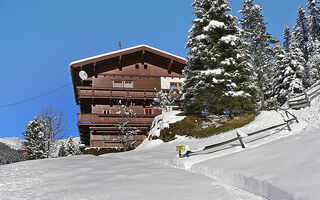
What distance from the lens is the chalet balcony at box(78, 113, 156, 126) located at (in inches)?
1064

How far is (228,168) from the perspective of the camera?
9164 mm

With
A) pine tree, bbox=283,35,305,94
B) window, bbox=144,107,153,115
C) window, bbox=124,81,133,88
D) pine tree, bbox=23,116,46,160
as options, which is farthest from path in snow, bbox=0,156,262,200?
pine tree, bbox=23,116,46,160

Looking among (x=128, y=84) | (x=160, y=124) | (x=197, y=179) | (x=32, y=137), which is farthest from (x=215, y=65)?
(x=32, y=137)

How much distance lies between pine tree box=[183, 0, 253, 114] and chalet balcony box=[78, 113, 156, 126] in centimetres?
714

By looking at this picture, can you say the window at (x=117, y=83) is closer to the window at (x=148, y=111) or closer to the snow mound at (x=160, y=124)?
the window at (x=148, y=111)

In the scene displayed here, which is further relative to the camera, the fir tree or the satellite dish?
the fir tree

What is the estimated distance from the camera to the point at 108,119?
27.5m

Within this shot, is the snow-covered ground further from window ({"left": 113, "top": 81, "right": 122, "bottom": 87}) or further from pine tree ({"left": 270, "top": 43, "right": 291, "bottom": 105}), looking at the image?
pine tree ({"left": 270, "top": 43, "right": 291, "bottom": 105})

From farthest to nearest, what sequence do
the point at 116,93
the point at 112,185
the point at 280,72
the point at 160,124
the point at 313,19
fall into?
the point at 313,19 < the point at 280,72 < the point at 116,93 < the point at 160,124 < the point at 112,185

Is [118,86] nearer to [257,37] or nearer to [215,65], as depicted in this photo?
[215,65]

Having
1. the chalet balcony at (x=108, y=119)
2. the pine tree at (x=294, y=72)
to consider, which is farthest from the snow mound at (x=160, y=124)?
the pine tree at (x=294, y=72)

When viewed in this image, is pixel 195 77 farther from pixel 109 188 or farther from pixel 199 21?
pixel 109 188

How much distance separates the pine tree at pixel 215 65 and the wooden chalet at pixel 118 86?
29.5 feet

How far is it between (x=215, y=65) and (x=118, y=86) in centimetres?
1479
